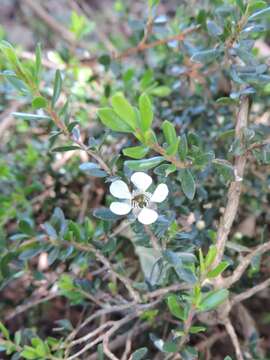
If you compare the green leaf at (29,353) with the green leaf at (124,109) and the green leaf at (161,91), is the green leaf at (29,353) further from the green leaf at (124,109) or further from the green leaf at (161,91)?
the green leaf at (161,91)

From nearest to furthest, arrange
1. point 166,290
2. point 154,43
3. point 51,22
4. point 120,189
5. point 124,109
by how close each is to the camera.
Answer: point 124,109, point 120,189, point 166,290, point 154,43, point 51,22

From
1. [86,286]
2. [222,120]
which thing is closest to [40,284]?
[86,286]

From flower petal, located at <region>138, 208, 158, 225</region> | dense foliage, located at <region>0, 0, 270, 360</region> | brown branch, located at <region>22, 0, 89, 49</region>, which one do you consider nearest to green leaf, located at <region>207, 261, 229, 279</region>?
dense foliage, located at <region>0, 0, 270, 360</region>

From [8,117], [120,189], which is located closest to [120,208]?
[120,189]

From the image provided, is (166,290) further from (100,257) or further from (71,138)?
(71,138)

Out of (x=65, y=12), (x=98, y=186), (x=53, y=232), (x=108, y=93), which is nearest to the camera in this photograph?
(x=53, y=232)

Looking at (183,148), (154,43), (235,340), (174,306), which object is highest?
(154,43)

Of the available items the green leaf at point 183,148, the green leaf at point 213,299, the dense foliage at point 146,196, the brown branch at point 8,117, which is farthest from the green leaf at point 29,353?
the brown branch at point 8,117

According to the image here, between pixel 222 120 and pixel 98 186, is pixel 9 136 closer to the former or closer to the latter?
pixel 98 186
